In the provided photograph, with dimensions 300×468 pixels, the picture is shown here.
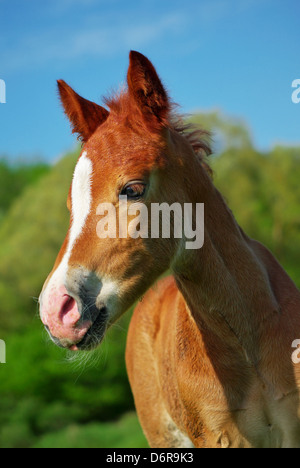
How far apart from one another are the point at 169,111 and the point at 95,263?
1186 millimetres

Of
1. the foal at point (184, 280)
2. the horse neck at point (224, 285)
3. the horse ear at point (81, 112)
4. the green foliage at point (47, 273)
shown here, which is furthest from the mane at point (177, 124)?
the green foliage at point (47, 273)

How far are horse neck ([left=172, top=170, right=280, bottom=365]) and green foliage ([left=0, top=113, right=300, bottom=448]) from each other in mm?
14651

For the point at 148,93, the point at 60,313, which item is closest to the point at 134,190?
the point at 148,93

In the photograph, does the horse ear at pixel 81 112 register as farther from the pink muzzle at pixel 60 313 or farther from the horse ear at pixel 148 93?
the pink muzzle at pixel 60 313

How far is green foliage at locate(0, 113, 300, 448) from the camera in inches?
774

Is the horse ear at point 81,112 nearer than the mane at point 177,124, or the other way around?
the mane at point 177,124

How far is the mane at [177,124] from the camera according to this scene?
3613 mm

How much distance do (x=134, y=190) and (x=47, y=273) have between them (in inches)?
646

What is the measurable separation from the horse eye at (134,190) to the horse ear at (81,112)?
0.78 m

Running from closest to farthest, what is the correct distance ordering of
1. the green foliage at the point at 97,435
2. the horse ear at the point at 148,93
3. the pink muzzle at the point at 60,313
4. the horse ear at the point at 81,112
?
1. the pink muzzle at the point at 60,313
2. the horse ear at the point at 148,93
3. the horse ear at the point at 81,112
4. the green foliage at the point at 97,435

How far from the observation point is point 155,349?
211 inches

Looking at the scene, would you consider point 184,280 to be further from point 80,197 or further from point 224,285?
point 80,197

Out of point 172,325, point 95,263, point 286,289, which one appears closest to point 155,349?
point 172,325

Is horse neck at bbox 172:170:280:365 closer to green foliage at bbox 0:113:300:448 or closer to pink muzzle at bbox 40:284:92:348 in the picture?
pink muzzle at bbox 40:284:92:348
